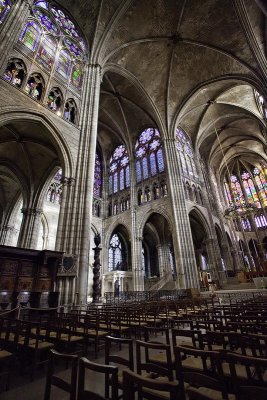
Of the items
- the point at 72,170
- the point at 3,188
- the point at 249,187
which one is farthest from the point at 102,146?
the point at 249,187

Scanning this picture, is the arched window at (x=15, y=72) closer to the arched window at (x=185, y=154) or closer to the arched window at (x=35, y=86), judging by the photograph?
the arched window at (x=35, y=86)

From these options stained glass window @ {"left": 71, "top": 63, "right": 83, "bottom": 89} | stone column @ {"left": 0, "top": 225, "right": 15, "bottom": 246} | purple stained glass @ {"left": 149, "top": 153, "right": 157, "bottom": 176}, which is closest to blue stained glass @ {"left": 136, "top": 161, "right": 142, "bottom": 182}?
purple stained glass @ {"left": 149, "top": 153, "right": 157, "bottom": 176}

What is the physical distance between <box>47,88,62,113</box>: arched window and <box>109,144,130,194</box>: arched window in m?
13.5

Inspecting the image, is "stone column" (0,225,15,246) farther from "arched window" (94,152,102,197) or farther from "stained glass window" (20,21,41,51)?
"stained glass window" (20,21,41,51)

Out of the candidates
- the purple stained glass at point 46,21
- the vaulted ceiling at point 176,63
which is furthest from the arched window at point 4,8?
the vaulted ceiling at point 176,63

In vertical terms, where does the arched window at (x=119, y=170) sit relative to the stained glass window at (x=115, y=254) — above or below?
above

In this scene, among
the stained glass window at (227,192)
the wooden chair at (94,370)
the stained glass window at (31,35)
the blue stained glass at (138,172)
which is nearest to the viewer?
the wooden chair at (94,370)

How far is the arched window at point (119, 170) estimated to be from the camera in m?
24.6

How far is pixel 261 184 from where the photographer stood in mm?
32719

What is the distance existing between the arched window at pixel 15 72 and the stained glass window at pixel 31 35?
5.32 feet

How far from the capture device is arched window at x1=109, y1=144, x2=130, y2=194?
24.6 m

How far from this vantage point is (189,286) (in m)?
15.2

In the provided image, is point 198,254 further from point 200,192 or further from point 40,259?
point 40,259

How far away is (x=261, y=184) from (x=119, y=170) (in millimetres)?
23628
